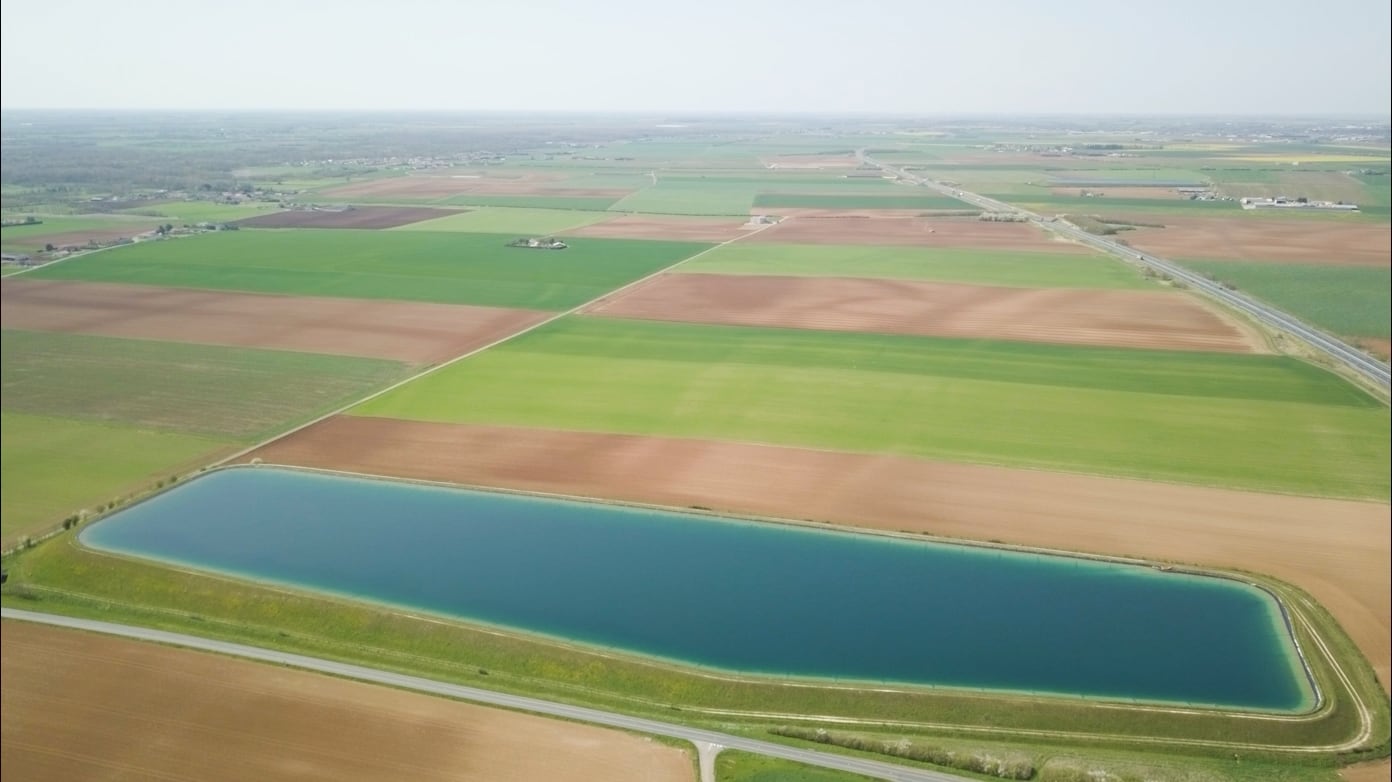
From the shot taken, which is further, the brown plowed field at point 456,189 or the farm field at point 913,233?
the brown plowed field at point 456,189

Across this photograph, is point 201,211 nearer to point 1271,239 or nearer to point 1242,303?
point 1242,303

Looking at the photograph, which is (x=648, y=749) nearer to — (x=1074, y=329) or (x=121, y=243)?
(x=1074, y=329)

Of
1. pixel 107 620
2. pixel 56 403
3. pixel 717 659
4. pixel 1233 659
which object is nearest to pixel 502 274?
pixel 56 403

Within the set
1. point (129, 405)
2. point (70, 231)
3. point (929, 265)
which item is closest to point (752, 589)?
point (129, 405)

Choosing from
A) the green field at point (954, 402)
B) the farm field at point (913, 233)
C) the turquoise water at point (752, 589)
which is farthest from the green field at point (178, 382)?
the farm field at point (913, 233)

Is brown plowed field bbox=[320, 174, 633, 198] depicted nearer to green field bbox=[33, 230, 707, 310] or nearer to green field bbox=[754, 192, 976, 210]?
green field bbox=[754, 192, 976, 210]

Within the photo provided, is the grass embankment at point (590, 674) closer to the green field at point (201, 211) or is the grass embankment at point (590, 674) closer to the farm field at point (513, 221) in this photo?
the farm field at point (513, 221)

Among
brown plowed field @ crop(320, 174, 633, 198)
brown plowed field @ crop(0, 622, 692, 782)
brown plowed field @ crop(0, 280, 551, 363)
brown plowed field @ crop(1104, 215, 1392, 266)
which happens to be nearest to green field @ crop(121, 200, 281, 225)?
brown plowed field @ crop(320, 174, 633, 198)
